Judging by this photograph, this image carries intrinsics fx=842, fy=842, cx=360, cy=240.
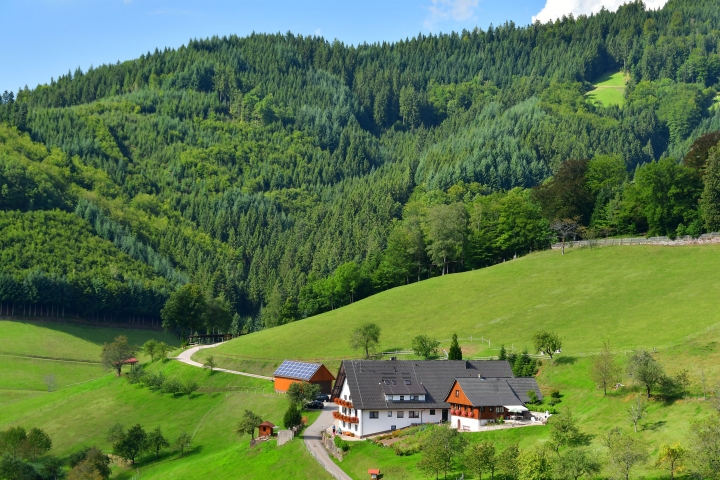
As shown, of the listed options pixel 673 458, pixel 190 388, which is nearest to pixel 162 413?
pixel 190 388

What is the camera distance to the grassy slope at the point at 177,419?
91438 millimetres

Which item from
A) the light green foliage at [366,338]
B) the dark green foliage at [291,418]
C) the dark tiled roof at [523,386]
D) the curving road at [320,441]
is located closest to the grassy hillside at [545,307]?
the light green foliage at [366,338]

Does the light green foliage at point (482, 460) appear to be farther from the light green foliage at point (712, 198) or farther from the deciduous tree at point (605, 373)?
the light green foliage at point (712, 198)

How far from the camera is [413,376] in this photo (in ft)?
328

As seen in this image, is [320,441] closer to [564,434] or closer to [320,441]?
[320,441]

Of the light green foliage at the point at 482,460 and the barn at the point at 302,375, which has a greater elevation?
the barn at the point at 302,375

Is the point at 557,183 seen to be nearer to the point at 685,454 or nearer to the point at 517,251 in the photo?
the point at 517,251

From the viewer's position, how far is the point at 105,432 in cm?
11731

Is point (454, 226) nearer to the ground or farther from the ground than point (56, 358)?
farther from the ground

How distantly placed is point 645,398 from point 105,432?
7332 cm

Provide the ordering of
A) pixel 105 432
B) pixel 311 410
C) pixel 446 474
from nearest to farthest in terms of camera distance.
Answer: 1. pixel 446 474
2. pixel 311 410
3. pixel 105 432

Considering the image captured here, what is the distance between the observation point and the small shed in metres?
100

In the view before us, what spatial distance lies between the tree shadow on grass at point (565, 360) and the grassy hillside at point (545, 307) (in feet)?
→ 14.8

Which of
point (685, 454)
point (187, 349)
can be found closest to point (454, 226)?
point (187, 349)
